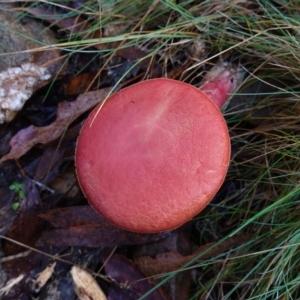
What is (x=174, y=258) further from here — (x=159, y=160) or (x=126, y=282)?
(x=159, y=160)

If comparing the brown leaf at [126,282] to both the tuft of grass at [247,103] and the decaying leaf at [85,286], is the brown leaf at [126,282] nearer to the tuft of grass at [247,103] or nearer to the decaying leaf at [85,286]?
the decaying leaf at [85,286]

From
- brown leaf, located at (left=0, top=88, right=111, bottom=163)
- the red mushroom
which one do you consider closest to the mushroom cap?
the red mushroom

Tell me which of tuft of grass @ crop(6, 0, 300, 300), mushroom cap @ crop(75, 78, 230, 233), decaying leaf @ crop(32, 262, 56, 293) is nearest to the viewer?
mushroom cap @ crop(75, 78, 230, 233)

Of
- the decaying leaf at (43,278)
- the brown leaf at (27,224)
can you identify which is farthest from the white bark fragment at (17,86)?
the decaying leaf at (43,278)

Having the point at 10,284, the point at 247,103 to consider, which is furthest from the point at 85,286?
the point at 247,103

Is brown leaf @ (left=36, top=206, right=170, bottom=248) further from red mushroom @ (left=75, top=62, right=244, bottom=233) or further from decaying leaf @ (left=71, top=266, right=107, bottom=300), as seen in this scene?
Result: red mushroom @ (left=75, top=62, right=244, bottom=233)

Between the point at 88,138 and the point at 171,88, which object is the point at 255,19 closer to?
the point at 171,88
